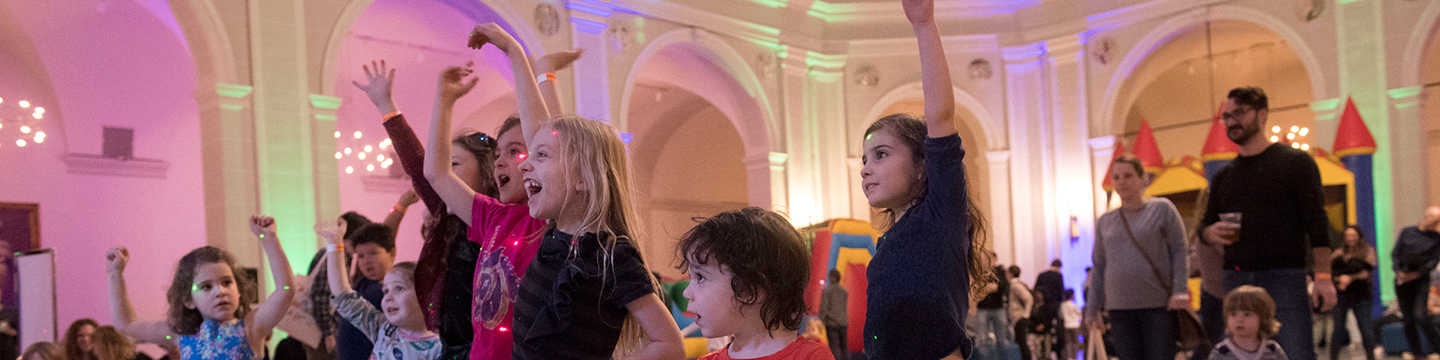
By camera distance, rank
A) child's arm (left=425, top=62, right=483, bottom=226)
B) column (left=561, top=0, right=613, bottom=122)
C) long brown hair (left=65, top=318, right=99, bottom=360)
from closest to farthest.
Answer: child's arm (left=425, top=62, right=483, bottom=226) < long brown hair (left=65, top=318, right=99, bottom=360) < column (left=561, top=0, right=613, bottom=122)

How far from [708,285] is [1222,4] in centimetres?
1469

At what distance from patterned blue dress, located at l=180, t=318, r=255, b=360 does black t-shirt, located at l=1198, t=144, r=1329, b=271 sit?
3837mm

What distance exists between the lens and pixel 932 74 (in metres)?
2.12

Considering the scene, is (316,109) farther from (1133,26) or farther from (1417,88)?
(1417,88)

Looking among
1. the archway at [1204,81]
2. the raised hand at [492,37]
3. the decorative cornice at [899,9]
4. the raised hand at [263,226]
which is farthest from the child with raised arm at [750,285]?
the decorative cornice at [899,9]

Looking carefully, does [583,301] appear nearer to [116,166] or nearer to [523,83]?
[523,83]

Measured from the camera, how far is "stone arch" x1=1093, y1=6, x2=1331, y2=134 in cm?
1405

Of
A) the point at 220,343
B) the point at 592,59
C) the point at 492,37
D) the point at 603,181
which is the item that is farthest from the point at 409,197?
the point at 592,59

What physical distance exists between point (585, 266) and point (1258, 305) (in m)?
3.06

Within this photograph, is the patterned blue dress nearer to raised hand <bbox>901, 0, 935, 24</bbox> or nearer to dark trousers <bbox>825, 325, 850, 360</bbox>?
raised hand <bbox>901, 0, 935, 24</bbox>

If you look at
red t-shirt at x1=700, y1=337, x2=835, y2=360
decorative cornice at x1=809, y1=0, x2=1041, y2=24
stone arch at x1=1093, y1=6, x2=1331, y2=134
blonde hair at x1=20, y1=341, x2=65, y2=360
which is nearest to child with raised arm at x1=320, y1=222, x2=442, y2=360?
red t-shirt at x1=700, y1=337, x2=835, y2=360

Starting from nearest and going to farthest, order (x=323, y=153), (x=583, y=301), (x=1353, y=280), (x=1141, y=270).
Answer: (x=583, y=301), (x=1141, y=270), (x=1353, y=280), (x=323, y=153)

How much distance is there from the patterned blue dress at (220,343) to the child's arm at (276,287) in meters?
0.05

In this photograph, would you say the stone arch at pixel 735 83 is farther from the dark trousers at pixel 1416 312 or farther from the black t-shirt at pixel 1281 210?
the black t-shirt at pixel 1281 210
